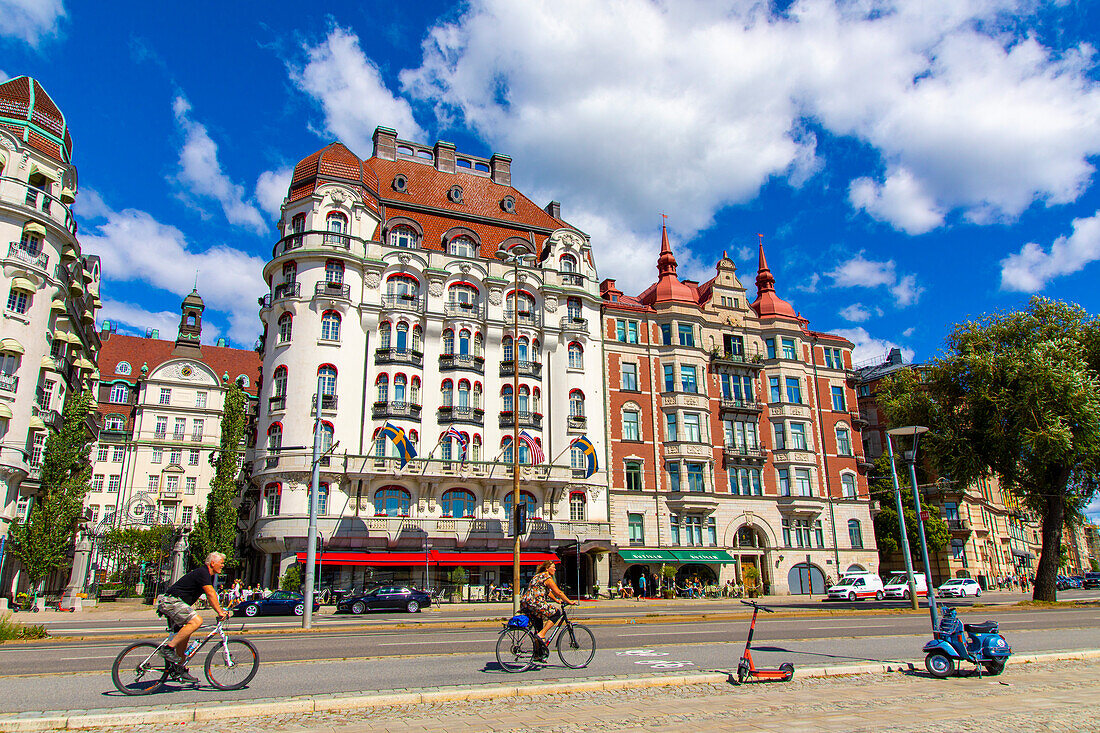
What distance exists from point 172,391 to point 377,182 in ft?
119

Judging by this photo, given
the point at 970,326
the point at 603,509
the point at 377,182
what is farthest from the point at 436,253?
the point at 970,326

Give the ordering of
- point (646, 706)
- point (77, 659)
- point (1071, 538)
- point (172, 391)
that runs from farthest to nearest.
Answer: point (1071, 538) → point (172, 391) → point (77, 659) → point (646, 706)

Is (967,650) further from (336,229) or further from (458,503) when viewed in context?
(336,229)

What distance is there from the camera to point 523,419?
51.7 m

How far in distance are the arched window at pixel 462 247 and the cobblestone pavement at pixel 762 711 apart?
150 feet

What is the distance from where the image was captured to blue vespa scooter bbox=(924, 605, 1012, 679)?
1221 centimetres

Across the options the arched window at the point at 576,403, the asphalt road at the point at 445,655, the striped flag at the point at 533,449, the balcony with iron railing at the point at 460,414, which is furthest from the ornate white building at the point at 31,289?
the arched window at the point at 576,403

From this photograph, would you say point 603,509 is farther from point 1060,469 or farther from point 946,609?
point 946,609

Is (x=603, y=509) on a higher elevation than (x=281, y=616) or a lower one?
higher

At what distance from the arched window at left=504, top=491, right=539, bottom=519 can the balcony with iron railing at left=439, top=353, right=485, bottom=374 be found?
9.05m

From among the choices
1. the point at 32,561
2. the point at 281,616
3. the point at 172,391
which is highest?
the point at 172,391

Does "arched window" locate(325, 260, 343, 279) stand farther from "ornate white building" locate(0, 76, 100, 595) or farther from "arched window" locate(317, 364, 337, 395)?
"ornate white building" locate(0, 76, 100, 595)

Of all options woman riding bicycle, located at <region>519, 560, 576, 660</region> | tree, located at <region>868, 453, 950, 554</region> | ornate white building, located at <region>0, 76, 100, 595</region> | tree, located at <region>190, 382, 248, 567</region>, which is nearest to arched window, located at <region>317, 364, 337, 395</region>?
tree, located at <region>190, 382, 248, 567</region>

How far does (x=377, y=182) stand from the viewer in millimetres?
56438
